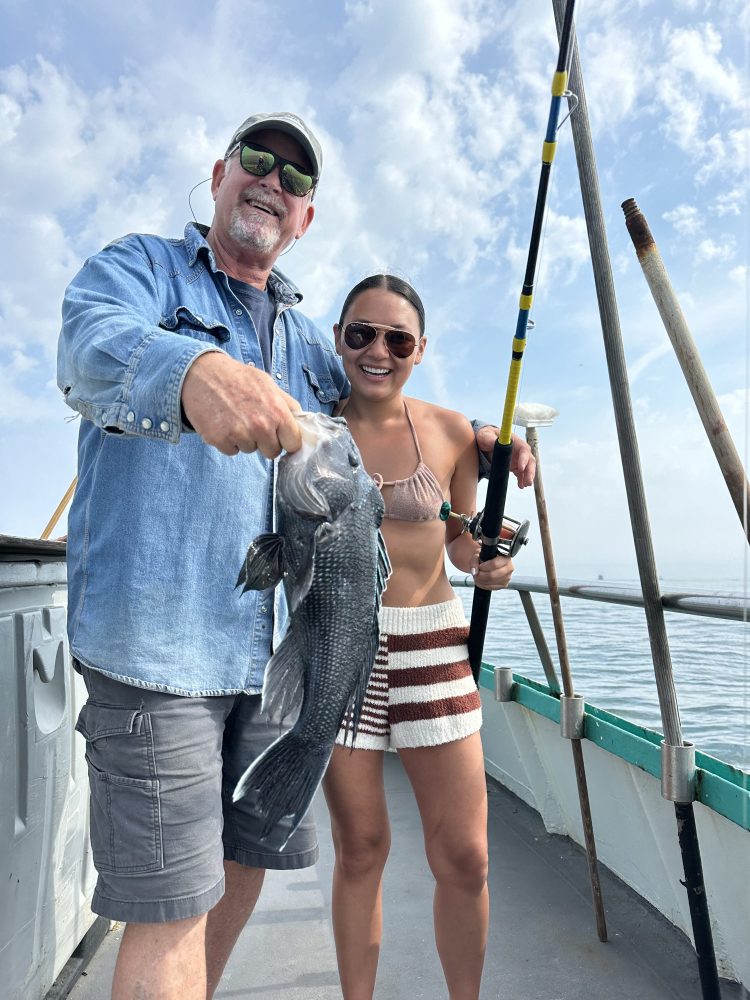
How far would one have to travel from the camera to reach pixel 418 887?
→ 3.95 metres

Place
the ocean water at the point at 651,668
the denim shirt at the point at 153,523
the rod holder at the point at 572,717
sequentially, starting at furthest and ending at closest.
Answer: the ocean water at the point at 651,668
the rod holder at the point at 572,717
the denim shirt at the point at 153,523

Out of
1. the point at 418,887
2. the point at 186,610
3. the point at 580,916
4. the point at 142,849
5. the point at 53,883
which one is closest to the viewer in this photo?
the point at 142,849

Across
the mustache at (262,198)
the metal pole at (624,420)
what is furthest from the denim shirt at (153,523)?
the metal pole at (624,420)

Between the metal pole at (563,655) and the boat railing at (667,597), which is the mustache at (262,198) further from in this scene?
the boat railing at (667,597)

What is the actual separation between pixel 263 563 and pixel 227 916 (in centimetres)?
144

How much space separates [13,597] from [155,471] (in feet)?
2.67

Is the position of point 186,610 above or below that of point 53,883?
above

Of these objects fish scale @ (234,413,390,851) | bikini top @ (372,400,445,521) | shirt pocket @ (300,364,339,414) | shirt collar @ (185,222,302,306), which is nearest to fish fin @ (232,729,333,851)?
fish scale @ (234,413,390,851)

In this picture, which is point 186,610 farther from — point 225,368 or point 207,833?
point 225,368

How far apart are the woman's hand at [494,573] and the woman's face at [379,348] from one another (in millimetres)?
791

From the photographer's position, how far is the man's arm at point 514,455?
9.96 feet

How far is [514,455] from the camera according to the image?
3.04m

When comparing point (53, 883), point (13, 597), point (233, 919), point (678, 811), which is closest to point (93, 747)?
point (13, 597)

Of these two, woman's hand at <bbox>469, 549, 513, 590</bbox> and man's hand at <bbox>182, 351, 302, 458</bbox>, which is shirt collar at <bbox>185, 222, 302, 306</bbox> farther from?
woman's hand at <bbox>469, 549, 513, 590</bbox>
